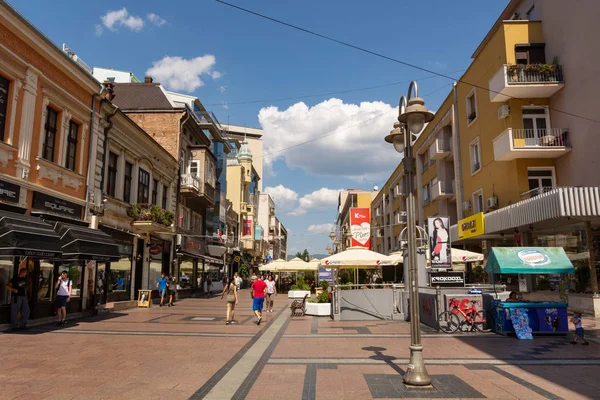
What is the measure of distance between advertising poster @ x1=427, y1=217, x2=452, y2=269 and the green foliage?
1359 cm

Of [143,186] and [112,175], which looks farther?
[143,186]

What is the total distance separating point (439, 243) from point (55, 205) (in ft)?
44.7

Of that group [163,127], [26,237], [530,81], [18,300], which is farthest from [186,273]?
[530,81]

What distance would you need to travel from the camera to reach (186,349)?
9977 millimetres

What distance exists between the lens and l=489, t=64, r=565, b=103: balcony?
825 inches

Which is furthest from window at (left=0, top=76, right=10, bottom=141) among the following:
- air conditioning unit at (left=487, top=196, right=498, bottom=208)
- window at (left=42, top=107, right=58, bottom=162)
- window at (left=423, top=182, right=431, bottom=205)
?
window at (left=423, top=182, right=431, bottom=205)

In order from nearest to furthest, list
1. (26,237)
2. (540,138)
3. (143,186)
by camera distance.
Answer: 1. (26,237)
2. (540,138)
3. (143,186)

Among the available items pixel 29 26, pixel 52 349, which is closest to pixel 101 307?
pixel 52 349

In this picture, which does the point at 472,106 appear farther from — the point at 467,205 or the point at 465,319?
the point at 465,319

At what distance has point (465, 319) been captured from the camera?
13.1 meters

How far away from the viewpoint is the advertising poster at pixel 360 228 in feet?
73.9

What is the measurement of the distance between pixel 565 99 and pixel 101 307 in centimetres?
2322

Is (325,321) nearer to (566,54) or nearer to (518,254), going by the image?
(518,254)

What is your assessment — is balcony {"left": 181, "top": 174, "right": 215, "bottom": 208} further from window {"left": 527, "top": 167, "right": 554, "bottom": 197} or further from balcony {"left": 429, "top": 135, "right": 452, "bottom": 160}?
window {"left": 527, "top": 167, "right": 554, "bottom": 197}
